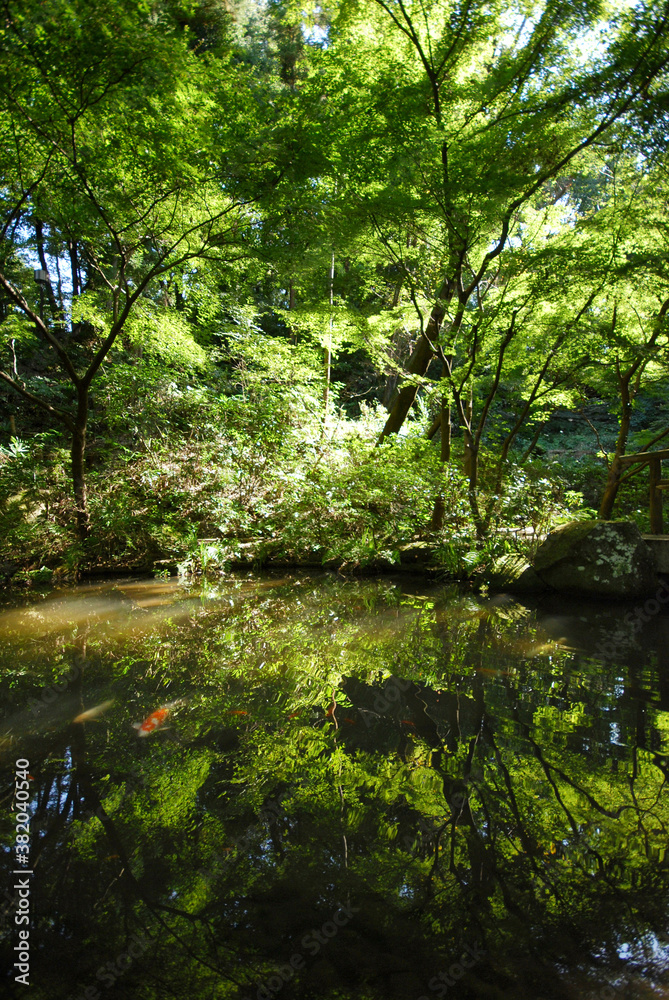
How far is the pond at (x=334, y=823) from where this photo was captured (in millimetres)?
1642

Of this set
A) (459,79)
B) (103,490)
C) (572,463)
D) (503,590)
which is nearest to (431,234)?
(459,79)

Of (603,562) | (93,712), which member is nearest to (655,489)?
(603,562)

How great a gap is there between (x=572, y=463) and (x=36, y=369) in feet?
52.8

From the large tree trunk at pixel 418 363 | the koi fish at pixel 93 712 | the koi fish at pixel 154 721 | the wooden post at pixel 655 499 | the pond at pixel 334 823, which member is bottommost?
the pond at pixel 334 823

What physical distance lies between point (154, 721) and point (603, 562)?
571 cm

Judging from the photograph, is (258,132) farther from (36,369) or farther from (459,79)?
(36,369)

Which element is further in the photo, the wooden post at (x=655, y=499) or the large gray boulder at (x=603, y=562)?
the wooden post at (x=655, y=499)

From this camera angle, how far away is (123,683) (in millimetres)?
3822

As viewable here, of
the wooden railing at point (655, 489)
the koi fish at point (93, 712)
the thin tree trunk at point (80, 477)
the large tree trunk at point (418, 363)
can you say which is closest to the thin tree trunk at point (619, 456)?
the wooden railing at point (655, 489)

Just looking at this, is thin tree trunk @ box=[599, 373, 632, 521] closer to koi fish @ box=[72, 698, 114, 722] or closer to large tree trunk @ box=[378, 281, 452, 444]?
large tree trunk @ box=[378, 281, 452, 444]

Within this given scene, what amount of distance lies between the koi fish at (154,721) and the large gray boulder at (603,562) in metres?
5.26

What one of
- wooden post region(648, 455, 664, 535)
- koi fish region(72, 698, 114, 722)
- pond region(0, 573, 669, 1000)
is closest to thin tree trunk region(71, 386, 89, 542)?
pond region(0, 573, 669, 1000)

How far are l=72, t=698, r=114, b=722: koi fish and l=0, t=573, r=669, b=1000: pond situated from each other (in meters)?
0.01

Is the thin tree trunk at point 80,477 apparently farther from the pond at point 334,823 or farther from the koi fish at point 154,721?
the koi fish at point 154,721
